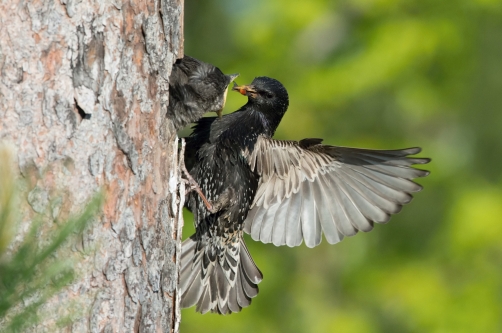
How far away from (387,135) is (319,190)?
4560 mm

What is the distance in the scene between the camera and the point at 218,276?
4367mm

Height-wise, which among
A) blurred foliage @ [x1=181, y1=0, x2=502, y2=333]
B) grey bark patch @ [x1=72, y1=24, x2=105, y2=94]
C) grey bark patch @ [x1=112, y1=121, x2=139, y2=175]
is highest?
blurred foliage @ [x1=181, y1=0, x2=502, y2=333]

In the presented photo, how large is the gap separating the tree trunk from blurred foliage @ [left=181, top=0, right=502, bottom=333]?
17.4 ft

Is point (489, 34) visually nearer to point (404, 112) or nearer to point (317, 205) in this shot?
point (404, 112)

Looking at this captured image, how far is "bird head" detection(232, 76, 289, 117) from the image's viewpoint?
179 inches

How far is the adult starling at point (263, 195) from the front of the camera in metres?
4.04

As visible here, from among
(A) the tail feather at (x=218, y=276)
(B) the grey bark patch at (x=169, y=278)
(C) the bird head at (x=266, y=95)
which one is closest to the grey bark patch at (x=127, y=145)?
(B) the grey bark patch at (x=169, y=278)

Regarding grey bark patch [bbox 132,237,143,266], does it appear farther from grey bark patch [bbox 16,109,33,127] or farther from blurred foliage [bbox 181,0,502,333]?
blurred foliage [bbox 181,0,502,333]

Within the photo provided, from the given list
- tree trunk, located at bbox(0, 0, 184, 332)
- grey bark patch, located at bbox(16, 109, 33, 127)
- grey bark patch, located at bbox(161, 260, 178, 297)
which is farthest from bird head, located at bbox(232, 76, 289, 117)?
grey bark patch, located at bbox(16, 109, 33, 127)

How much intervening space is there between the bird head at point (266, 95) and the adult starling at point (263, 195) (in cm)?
6

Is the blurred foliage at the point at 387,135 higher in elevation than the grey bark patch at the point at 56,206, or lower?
higher

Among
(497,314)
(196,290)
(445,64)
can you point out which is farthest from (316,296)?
(196,290)

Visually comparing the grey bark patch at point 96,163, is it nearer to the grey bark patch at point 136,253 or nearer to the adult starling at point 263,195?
the grey bark patch at point 136,253

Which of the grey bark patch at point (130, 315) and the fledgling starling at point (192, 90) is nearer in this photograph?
the grey bark patch at point (130, 315)
